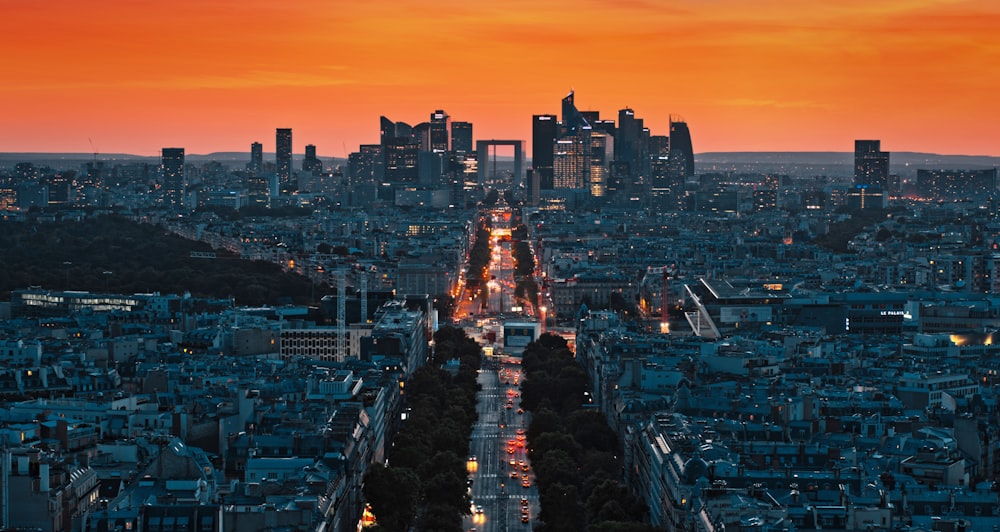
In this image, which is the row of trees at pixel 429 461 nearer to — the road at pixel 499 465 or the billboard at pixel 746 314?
the road at pixel 499 465

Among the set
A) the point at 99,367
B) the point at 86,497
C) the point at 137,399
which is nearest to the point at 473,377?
the point at 99,367

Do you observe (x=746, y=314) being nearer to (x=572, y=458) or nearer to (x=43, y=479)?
(x=572, y=458)

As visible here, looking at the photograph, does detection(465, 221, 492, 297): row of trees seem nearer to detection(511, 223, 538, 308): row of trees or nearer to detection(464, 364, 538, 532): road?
detection(511, 223, 538, 308): row of trees

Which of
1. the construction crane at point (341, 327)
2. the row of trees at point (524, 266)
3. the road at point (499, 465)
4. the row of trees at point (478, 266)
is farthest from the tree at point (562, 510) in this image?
the row of trees at point (478, 266)

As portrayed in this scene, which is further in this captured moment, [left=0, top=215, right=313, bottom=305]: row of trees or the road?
[left=0, top=215, right=313, bottom=305]: row of trees

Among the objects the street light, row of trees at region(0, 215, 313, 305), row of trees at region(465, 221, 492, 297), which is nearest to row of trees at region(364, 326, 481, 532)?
row of trees at region(0, 215, 313, 305)

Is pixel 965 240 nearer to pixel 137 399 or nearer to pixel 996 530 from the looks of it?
pixel 137 399
